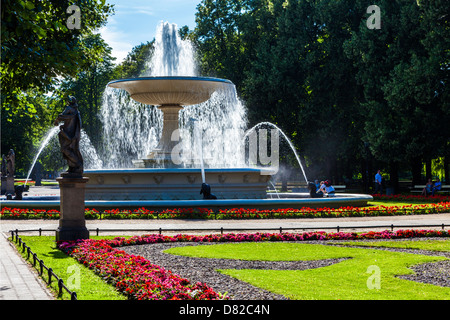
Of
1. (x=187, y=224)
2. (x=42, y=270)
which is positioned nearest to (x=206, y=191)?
(x=187, y=224)

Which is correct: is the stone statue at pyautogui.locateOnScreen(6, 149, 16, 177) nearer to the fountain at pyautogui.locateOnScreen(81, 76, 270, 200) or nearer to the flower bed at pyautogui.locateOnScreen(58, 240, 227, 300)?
the fountain at pyautogui.locateOnScreen(81, 76, 270, 200)

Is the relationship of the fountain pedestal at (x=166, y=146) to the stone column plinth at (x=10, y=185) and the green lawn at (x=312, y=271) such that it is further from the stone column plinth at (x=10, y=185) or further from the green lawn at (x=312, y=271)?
the stone column plinth at (x=10, y=185)

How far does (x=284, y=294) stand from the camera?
26.8 ft

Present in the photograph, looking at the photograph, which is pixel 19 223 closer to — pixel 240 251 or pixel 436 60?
pixel 240 251

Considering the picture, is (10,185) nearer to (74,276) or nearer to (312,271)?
(74,276)

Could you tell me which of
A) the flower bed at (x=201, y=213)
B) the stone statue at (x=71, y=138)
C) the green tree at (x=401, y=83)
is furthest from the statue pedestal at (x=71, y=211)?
the green tree at (x=401, y=83)

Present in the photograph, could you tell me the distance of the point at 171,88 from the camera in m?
25.3

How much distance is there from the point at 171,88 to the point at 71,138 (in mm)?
11420

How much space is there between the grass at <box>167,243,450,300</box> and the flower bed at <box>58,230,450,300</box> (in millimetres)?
996

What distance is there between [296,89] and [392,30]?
7.97 m

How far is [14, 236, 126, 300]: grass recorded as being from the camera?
816 cm

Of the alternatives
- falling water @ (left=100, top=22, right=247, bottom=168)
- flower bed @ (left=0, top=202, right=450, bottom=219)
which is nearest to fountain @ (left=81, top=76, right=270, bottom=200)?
falling water @ (left=100, top=22, right=247, bottom=168)

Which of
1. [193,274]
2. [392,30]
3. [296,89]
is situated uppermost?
[392,30]
